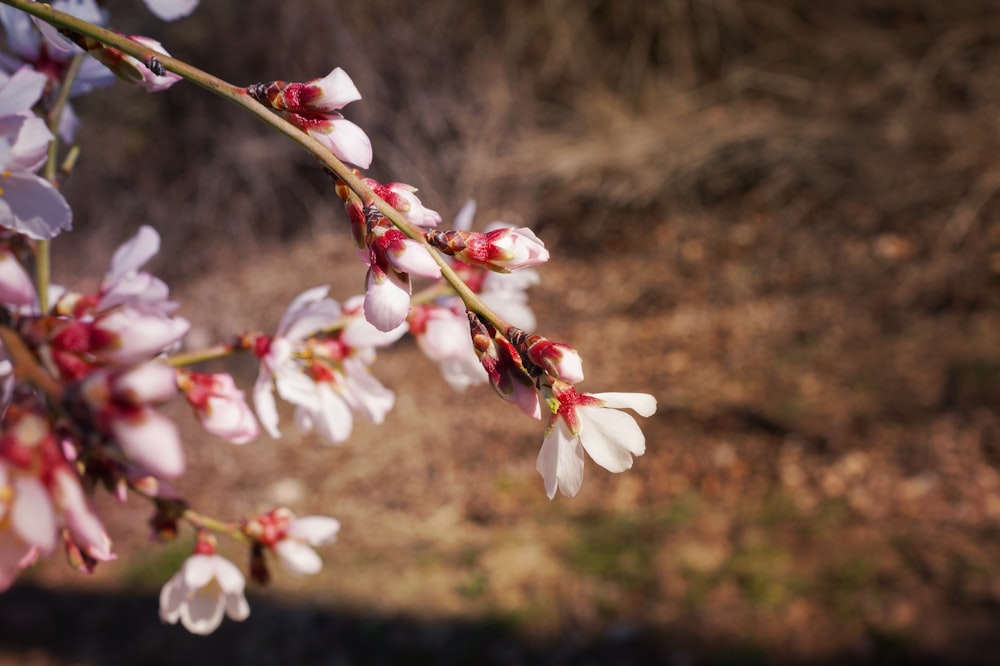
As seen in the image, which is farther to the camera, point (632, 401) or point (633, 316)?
point (633, 316)

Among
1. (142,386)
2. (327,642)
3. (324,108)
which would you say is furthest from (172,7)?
(327,642)

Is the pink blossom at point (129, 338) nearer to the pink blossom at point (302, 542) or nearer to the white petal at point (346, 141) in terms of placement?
the white petal at point (346, 141)

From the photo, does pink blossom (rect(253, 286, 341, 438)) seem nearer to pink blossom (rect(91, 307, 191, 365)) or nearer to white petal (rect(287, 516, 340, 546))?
white petal (rect(287, 516, 340, 546))

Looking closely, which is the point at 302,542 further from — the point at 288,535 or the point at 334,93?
the point at 334,93

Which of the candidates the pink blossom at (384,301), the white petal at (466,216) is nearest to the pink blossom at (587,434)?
the pink blossom at (384,301)

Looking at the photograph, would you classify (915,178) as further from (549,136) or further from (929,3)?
(549,136)

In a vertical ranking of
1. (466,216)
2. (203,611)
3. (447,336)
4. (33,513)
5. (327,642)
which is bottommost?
(33,513)
